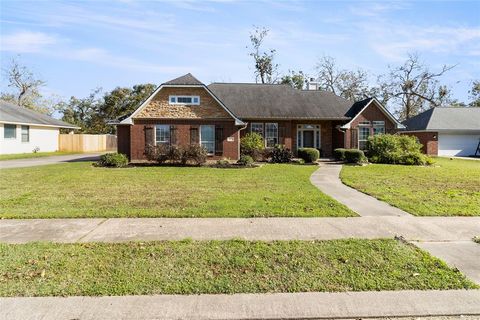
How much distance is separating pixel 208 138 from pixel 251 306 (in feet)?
63.0

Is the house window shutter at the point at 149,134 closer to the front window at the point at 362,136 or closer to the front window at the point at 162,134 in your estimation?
the front window at the point at 162,134

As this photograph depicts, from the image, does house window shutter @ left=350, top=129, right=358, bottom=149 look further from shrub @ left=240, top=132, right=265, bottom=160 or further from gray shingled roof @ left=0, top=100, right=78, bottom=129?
gray shingled roof @ left=0, top=100, right=78, bottom=129

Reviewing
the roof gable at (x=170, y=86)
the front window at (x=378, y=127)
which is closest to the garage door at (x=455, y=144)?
the front window at (x=378, y=127)

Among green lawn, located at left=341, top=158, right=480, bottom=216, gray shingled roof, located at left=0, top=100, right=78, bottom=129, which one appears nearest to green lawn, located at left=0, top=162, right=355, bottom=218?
green lawn, located at left=341, top=158, right=480, bottom=216

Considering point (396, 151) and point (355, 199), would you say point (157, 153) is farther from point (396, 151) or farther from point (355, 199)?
point (396, 151)

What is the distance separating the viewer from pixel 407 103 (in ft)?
165

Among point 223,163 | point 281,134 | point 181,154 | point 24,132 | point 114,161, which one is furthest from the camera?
point 24,132

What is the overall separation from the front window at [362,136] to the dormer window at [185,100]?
1238cm

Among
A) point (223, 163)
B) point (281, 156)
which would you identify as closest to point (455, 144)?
point (281, 156)

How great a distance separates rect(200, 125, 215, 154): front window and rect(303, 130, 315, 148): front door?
8033mm

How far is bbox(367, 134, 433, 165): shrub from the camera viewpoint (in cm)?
2245

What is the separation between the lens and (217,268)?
191 inches

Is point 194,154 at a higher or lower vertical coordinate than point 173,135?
lower

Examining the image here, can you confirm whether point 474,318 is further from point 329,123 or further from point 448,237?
point 329,123
